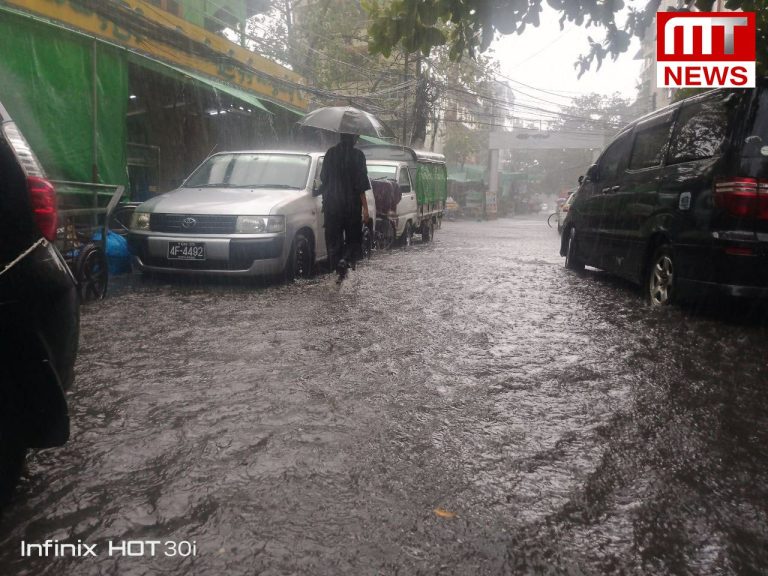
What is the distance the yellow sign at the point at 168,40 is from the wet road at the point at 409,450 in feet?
29.4

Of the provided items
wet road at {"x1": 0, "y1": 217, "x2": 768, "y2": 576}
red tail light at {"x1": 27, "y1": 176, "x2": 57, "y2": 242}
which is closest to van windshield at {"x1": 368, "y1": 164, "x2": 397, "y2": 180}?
wet road at {"x1": 0, "y1": 217, "x2": 768, "y2": 576}

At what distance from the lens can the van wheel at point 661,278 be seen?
5.91m

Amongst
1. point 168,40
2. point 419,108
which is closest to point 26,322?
point 168,40

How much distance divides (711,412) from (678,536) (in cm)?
149

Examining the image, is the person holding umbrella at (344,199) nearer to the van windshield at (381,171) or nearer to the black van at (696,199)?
the black van at (696,199)

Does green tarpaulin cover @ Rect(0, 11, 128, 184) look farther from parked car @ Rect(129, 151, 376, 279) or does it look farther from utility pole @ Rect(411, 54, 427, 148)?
utility pole @ Rect(411, 54, 427, 148)

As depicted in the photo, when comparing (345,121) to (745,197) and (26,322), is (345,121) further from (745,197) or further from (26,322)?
(26,322)

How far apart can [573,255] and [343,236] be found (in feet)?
11.7

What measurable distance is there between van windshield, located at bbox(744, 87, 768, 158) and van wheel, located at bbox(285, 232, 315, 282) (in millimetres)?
4644

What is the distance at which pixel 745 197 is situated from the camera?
16.4 feet

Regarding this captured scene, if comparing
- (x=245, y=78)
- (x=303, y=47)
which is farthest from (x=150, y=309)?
(x=303, y=47)

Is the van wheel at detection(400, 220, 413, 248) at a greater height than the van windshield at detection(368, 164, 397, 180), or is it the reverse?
the van windshield at detection(368, 164, 397, 180)

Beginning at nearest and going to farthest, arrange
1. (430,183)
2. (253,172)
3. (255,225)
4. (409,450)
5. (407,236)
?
(409,450) → (255,225) → (253,172) → (407,236) → (430,183)

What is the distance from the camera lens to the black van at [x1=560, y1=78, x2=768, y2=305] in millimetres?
5008
